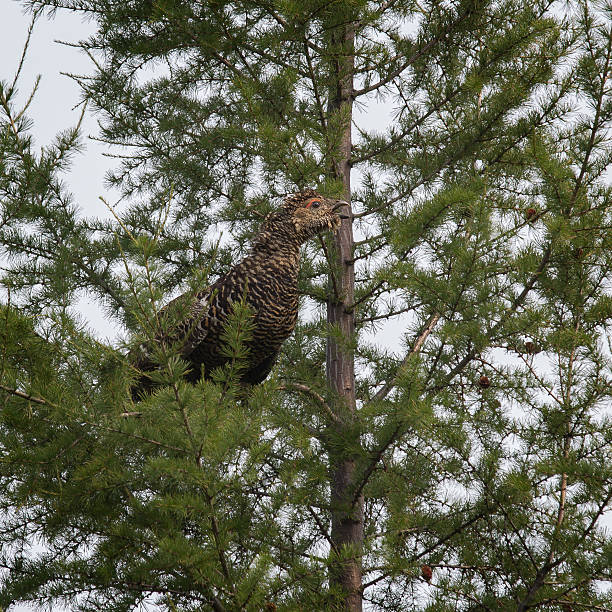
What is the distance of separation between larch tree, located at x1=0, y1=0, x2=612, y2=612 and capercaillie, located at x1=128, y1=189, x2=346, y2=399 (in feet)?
0.93

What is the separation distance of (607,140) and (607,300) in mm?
995

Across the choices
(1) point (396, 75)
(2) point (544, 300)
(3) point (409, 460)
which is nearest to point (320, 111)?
(1) point (396, 75)

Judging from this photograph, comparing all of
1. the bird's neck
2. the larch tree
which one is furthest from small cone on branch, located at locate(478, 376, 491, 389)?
the bird's neck

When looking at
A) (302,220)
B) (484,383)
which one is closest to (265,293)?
(302,220)

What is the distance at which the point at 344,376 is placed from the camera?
565 cm

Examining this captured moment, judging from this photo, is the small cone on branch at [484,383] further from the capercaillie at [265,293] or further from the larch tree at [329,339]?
the capercaillie at [265,293]

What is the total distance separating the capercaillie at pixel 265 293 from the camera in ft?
17.1

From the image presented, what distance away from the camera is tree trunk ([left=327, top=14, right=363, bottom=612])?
187 inches

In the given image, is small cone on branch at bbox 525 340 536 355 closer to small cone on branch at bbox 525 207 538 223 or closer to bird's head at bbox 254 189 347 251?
small cone on branch at bbox 525 207 538 223

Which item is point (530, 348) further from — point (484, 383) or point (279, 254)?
point (279, 254)

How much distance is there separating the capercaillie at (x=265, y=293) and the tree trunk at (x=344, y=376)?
1.13 ft

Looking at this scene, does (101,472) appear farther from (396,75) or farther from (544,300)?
(396,75)

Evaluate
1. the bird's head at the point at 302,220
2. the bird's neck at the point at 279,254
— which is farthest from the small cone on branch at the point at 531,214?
→ the bird's neck at the point at 279,254

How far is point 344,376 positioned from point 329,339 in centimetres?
31
